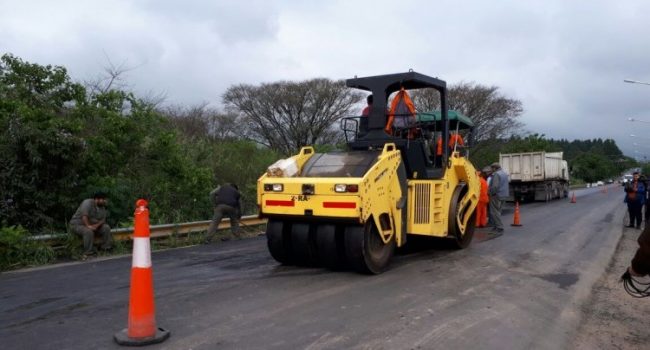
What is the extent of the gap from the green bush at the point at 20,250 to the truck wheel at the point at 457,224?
666 centimetres

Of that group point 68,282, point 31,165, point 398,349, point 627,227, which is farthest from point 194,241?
point 627,227

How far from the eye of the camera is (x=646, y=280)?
7.83 metres

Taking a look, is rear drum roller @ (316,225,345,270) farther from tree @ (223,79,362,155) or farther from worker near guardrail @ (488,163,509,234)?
tree @ (223,79,362,155)

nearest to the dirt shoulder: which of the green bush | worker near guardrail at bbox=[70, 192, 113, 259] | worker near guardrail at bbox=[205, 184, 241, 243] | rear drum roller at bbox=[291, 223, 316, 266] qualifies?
rear drum roller at bbox=[291, 223, 316, 266]

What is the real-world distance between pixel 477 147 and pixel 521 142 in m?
5.78

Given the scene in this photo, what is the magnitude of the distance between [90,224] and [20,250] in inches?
45.6

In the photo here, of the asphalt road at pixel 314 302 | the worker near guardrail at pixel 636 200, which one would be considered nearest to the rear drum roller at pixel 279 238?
the asphalt road at pixel 314 302

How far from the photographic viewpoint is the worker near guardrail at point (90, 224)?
9297 mm

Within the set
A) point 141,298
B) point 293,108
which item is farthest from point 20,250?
point 293,108

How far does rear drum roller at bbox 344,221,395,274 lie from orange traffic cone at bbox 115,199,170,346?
3080 millimetres

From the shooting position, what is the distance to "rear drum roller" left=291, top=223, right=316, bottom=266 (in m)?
7.53

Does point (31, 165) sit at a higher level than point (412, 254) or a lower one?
higher

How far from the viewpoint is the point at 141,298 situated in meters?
4.48

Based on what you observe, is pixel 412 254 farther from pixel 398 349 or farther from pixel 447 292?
pixel 398 349
